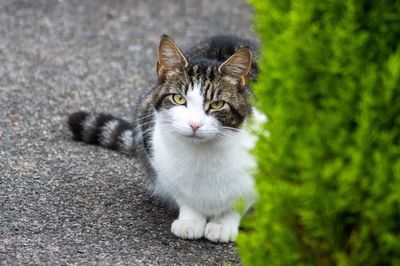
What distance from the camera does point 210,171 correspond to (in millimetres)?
4586

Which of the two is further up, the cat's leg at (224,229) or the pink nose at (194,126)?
the pink nose at (194,126)

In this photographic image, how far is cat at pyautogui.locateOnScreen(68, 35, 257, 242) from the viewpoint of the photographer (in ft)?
14.6

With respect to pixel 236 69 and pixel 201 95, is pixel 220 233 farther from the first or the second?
pixel 236 69

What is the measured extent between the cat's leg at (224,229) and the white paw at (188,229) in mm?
40

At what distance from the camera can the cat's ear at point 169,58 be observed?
4.59 metres

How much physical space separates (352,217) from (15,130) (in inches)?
142

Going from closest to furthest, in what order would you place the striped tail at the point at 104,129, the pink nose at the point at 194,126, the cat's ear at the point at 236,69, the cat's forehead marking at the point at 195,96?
the pink nose at the point at 194,126
the cat's forehead marking at the point at 195,96
the cat's ear at the point at 236,69
the striped tail at the point at 104,129

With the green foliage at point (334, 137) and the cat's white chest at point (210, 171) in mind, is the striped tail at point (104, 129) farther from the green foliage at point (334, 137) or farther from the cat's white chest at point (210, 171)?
the green foliage at point (334, 137)

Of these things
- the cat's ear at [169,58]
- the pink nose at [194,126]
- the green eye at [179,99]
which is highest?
the cat's ear at [169,58]

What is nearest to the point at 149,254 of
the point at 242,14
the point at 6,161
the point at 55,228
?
the point at 55,228

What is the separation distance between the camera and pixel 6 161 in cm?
536

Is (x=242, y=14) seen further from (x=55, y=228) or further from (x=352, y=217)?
(x=352, y=217)

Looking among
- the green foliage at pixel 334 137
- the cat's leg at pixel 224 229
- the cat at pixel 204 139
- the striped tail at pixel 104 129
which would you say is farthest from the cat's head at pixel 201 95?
the green foliage at pixel 334 137

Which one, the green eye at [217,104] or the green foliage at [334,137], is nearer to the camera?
the green foliage at [334,137]
